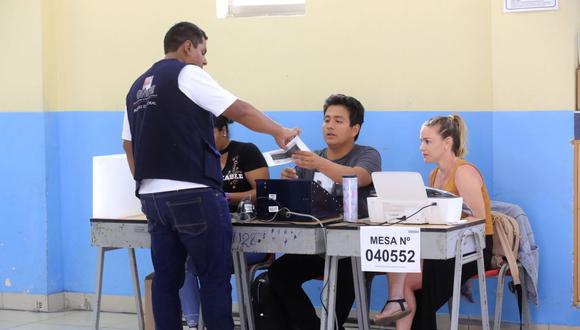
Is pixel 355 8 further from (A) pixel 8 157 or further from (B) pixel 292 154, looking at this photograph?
(A) pixel 8 157

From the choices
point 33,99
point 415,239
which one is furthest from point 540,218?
point 33,99

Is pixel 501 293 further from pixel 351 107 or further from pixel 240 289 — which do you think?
pixel 240 289

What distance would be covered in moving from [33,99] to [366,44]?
209 cm

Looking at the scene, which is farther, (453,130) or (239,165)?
(239,165)

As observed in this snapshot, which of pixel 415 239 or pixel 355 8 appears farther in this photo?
pixel 355 8

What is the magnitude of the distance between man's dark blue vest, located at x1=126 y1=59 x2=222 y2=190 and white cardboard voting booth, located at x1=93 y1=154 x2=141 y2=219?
60 cm

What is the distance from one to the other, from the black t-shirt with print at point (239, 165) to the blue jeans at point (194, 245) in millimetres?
849

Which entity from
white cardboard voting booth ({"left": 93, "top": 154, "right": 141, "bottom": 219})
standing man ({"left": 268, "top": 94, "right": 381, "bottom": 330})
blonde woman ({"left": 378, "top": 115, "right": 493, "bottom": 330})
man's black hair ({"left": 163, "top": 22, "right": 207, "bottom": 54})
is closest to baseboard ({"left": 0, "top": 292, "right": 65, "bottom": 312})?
white cardboard voting booth ({"left": 93, "top": 154, "right": 141, "bottom": 219})

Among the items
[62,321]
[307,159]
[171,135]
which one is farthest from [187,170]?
[62,321]

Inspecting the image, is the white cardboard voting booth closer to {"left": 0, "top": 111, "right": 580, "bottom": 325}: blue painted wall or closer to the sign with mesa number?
{"left": 0, "top": 111, "right": 580, "bottom": 325}: blue painted wall

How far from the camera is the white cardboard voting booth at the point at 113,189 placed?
4203 millimetres

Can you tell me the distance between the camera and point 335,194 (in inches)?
171

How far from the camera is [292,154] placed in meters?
4.03

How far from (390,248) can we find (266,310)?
1025mm
